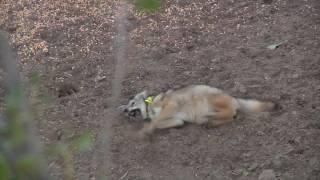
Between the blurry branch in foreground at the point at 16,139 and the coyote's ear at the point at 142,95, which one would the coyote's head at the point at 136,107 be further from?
the blurry branch in foreground at the point at 16,139

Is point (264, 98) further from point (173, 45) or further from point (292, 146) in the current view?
point (173, 45)

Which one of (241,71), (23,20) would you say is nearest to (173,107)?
(241,71)

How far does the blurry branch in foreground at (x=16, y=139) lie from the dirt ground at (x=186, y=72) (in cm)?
194

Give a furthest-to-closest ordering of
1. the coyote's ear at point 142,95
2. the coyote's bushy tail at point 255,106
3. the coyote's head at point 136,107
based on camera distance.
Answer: the coyote's ear at point 142,95
the coyote's head at point 136,107
the coyote's bushy tail at point 255,106

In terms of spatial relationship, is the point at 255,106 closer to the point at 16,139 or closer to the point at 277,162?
the point at 277,162

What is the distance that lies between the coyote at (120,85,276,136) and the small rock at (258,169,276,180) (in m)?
0.61

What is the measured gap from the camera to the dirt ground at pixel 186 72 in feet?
11.2

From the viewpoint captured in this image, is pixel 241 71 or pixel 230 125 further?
pixel 241 71

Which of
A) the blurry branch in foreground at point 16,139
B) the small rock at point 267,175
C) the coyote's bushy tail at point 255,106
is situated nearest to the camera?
the blurry branch in foreground at point 16,139

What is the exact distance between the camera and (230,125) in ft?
12.4

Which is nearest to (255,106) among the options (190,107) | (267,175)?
(190,107)

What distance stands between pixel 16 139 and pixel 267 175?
2.43 meters

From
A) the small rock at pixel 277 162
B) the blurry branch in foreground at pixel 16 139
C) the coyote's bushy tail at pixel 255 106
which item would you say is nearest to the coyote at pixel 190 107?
the coyote's bushy tail at pixel 255 106

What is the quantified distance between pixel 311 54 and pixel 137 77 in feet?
4.00
